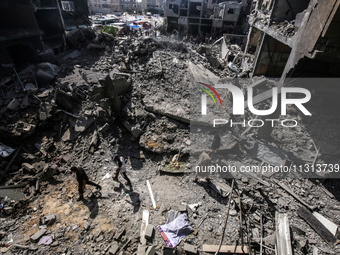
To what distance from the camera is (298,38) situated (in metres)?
9.41

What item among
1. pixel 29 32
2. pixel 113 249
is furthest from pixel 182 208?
pixel 29 32

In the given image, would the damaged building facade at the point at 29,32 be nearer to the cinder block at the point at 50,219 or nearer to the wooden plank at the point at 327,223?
the cinder block at the point at 50,219

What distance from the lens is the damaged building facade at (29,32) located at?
562 inches

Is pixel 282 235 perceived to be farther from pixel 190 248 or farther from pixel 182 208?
pixel 182 208

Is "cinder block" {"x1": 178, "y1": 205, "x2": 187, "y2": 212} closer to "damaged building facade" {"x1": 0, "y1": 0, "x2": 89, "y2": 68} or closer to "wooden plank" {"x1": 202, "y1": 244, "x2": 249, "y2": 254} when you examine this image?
"wooden plank" {"x1": 202, "y1": 244, "x2": 249, "y2": 254}

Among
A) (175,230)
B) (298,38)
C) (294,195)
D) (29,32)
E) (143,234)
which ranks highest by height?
(298,38)

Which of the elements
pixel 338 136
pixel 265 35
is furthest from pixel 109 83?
pixel 265 35

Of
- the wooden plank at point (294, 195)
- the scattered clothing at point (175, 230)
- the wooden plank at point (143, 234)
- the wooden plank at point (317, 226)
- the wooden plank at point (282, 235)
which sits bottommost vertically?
the wooden plank at point (143, 234)

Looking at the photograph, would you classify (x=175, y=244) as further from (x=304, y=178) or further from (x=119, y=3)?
(x=119, y=3)

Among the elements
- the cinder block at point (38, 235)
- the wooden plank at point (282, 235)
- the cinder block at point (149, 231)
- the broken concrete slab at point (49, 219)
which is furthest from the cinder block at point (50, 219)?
the wooden plank at point (282, 235)

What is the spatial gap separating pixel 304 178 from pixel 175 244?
16.9 ft

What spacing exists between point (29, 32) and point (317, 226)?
70.1 ft

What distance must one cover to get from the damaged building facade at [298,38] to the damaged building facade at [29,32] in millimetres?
17967

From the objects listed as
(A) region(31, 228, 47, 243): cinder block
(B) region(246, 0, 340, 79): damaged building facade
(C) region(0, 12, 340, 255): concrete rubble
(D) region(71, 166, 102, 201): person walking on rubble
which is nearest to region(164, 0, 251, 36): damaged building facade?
(B) region(246, 0, 340, 79): damaged building facade
